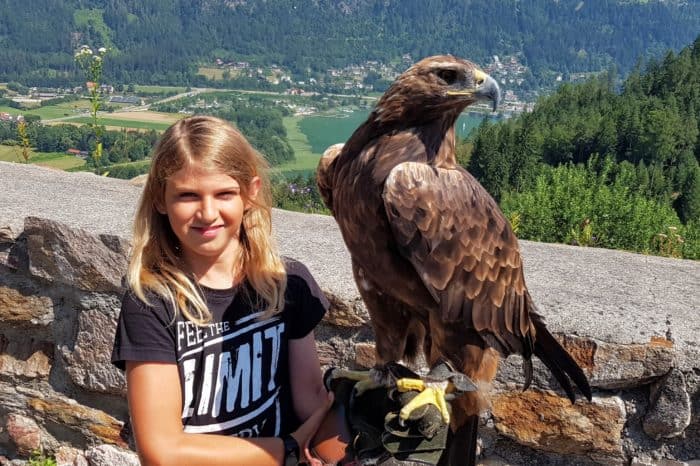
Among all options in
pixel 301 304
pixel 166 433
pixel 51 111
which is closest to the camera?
pixel 166 433

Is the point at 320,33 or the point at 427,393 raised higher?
the point at 427,393

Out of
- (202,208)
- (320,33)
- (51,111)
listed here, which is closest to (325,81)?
(51,111)

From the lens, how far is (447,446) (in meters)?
2.07

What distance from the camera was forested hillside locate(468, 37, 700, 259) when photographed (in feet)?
25.1

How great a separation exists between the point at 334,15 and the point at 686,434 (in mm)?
104616

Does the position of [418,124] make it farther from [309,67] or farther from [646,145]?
[309,67]

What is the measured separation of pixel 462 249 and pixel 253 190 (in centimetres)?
64

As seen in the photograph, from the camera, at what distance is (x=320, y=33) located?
9512cm

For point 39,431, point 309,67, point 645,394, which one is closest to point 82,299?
point 39,431

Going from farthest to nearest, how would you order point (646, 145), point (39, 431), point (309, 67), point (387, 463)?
point (309, 67)
point (646, 145)
point (39, 431)
point (387, 463)

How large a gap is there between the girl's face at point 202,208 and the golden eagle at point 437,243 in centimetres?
34

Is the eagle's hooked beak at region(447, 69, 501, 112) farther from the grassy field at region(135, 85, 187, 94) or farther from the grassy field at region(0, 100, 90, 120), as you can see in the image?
the grassy field at region(135, 85, 187, 94)

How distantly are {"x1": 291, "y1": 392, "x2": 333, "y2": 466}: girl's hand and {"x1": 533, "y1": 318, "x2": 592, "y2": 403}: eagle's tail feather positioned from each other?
672mm

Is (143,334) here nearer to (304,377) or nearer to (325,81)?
(304,377)
